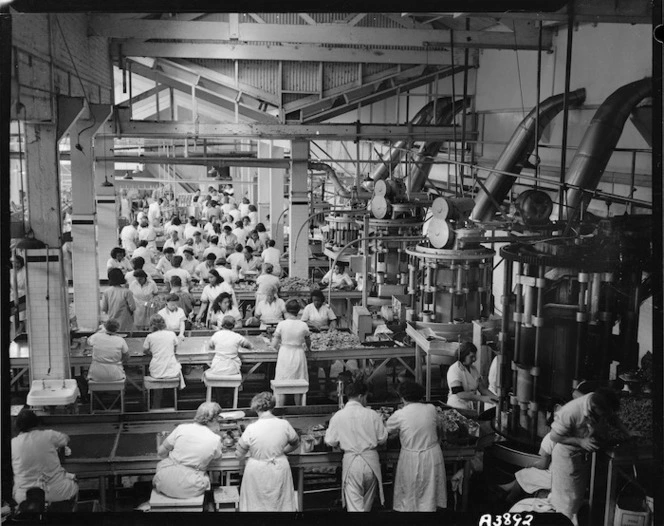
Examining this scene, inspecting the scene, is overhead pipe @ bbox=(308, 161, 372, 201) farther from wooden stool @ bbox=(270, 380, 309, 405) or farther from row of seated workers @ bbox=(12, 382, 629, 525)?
row of seated workers @ bbox=(12, 382, 629, 525)

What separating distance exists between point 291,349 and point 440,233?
89.9 inches

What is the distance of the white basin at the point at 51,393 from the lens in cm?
783

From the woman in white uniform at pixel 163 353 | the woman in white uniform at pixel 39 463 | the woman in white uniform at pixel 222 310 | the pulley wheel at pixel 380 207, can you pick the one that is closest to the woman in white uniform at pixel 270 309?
the woman in white uniform at pixel 222 310

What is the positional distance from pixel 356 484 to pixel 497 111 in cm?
866

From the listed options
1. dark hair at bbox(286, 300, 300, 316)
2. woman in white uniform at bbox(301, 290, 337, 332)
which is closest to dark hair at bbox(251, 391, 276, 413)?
dark hair at bbox(286, 300, 300, 316)

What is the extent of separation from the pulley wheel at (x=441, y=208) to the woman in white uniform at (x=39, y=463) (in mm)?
4462

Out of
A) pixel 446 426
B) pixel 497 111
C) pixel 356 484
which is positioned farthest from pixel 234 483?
pixel 497 111

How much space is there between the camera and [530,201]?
6.09m

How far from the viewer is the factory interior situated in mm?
5531

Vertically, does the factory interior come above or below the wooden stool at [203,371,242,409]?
above

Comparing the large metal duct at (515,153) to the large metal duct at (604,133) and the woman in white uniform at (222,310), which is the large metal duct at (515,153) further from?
the woman in white uniform at (222,310)

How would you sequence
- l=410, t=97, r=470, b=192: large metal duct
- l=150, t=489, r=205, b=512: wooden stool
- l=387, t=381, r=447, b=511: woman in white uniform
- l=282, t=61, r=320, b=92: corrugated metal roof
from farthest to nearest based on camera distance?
l=410, t=97, r=470, b=192: large metal duct
l=282, t=61, r=320, b=92: corrugated metal roof
l=387, t=381, r=447, b=511: woman in white uniform
l=150, t=489, r=205, b=512: wooden stool

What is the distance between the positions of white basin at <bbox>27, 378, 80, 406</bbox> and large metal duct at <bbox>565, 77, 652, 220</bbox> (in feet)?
18.3

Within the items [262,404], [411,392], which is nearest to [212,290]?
[262,404]
